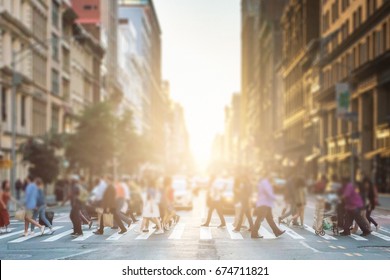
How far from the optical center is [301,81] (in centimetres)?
10862

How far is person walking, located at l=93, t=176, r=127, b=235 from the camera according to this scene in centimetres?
1900

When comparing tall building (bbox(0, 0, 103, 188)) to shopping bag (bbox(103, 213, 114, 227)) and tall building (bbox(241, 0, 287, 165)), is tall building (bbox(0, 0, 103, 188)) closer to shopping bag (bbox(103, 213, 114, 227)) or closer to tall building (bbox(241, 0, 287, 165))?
shopping bag (bbox(103, 213, 114, 227))

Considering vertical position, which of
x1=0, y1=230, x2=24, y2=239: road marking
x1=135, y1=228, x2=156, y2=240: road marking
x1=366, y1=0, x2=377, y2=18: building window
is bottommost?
x1=0, y1=230, x2=24, y2=239: road marking

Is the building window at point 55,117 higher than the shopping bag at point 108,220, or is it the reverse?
the building window at point 55,117

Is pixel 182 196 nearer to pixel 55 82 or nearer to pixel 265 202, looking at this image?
pixel 265 202

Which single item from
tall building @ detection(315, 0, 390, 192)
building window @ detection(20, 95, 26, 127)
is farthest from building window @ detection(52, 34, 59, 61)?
tall building @ detection(315, 0, 390, 192)

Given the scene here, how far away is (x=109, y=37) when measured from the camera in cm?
11062

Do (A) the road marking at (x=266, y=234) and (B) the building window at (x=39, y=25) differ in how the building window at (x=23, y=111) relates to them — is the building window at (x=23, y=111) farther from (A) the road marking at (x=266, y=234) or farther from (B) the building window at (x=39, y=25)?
(A) the road marking at (x=266, y=234)

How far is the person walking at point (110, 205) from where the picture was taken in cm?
1900

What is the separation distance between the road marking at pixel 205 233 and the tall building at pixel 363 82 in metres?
32.4

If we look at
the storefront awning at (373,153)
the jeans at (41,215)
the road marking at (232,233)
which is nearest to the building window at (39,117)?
the storefront awning at (373,153)

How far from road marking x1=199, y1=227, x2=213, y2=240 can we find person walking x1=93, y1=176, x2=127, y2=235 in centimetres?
215

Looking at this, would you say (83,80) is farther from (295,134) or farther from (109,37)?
(295,134)

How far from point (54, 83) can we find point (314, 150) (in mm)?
27186
